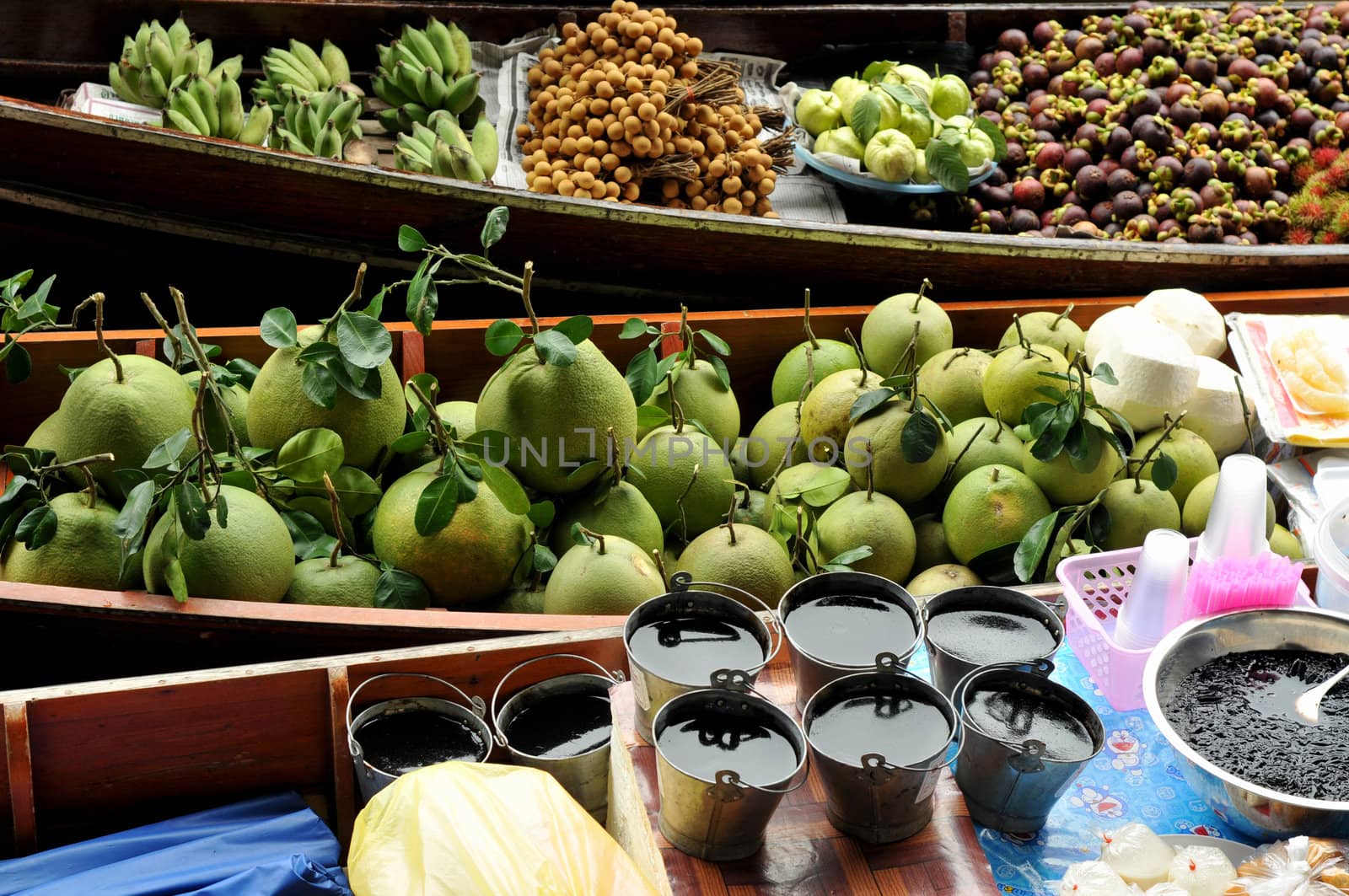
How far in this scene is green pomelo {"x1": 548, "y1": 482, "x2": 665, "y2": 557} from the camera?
4.88 feet

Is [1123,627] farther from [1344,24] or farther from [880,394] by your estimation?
[1344,24]

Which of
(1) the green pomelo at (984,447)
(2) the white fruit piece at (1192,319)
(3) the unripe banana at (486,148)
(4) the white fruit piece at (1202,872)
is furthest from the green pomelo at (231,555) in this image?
(3) the unripe banana at (486,148)

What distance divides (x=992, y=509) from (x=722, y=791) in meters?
0.76

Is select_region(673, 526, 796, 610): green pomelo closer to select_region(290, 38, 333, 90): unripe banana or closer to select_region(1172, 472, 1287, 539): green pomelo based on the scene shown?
select_region(1172, 472, 1287, 539): green pomelo

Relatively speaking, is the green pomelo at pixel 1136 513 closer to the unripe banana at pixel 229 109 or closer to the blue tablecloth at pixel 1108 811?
the blue tablecloth at pixel 1108 811

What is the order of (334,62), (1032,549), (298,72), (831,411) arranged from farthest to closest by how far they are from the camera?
(334,62), (298,72), (831,411), (1032,549)

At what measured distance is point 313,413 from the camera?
1.47 meters

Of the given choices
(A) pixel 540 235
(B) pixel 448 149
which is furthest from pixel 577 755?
(B) pixel 448 149

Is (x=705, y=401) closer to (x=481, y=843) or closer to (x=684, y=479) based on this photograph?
(x=684, y=479)

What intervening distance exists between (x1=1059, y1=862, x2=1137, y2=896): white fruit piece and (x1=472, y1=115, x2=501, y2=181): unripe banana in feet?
7.27

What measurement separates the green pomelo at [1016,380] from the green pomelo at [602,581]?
626 millimetres

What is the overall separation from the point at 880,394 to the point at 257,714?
0.92 meters

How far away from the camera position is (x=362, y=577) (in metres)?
1.45

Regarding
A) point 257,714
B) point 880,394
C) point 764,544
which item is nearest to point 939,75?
point 880,394
